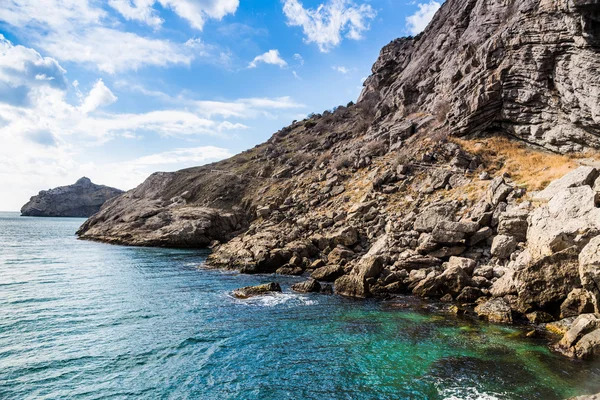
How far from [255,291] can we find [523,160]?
112ft

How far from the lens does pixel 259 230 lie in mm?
54000

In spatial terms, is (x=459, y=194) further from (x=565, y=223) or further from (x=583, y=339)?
(x=583, y=339)

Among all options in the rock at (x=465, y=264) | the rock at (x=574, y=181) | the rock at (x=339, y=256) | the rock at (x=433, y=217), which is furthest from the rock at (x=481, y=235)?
the rock at (x=339, y=256)

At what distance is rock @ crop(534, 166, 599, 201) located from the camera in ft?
82.0

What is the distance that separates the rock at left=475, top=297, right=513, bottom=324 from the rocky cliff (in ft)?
0.27

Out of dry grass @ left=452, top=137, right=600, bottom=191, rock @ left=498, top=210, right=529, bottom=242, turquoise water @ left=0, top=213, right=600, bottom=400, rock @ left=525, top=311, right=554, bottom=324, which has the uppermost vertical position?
dry grass @ left=452, top=137, right=600, bottom=191

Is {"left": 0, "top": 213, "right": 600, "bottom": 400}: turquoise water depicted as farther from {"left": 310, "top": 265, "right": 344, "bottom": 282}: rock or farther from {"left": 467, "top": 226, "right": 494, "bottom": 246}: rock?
{"left": 467, "top": 226, "right": 494, "bottom": 246}: rock

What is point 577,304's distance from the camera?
19.2m

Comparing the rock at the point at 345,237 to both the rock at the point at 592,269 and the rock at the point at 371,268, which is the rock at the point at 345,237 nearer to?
the rock at the point at 371,268

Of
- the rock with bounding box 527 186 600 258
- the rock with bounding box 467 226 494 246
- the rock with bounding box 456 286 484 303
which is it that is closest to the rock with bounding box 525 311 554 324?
the rock with bounding box 527 186 600 258

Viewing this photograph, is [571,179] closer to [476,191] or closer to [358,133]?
[476,191]

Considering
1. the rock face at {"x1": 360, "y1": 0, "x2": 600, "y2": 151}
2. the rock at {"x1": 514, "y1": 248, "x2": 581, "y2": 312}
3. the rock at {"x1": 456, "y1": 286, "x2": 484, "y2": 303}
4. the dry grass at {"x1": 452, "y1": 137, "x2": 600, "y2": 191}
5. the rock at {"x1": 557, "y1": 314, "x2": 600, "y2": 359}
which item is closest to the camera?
the rock at {"x1": 557, "y1": 314, "x2": 600, "y2": 359}

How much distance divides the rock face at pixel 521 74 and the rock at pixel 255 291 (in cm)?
3627

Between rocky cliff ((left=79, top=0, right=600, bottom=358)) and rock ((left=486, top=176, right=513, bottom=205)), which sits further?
rock ((left=486, top=176, right=513, bottom=205))
